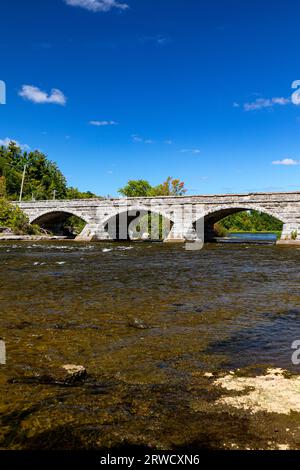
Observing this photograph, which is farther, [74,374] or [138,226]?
[138,226]

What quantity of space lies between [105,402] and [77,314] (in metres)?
4.55

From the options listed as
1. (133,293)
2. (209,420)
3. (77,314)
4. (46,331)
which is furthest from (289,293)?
(209,420)

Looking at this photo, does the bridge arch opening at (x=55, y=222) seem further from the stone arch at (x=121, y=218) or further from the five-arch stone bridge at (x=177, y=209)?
the stone arch at (x=121, y=218)

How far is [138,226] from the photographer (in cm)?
6712

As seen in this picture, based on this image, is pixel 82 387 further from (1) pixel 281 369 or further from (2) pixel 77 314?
(2) pixel 77 314

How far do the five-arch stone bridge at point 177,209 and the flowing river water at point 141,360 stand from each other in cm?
2783

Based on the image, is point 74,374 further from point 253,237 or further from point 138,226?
point 253,237

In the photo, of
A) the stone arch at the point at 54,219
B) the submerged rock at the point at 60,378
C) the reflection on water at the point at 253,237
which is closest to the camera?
the submerged rock at the point at 60,378

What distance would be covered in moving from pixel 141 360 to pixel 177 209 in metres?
39.7

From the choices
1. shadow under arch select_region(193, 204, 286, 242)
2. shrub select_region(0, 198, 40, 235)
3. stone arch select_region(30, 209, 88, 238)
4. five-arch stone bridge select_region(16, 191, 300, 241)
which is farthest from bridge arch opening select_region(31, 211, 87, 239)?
shadow under arch select_region(193, 204, 286, 242)

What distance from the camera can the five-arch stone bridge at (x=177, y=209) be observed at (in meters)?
38.5

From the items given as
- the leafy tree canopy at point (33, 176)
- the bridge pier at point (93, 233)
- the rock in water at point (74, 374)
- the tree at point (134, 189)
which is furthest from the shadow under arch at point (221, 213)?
the leafy tree canopy at point (33, 176)

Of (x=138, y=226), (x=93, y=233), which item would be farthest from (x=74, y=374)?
(x=138, y=226)

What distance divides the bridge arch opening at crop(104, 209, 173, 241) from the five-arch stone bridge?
324 mm
